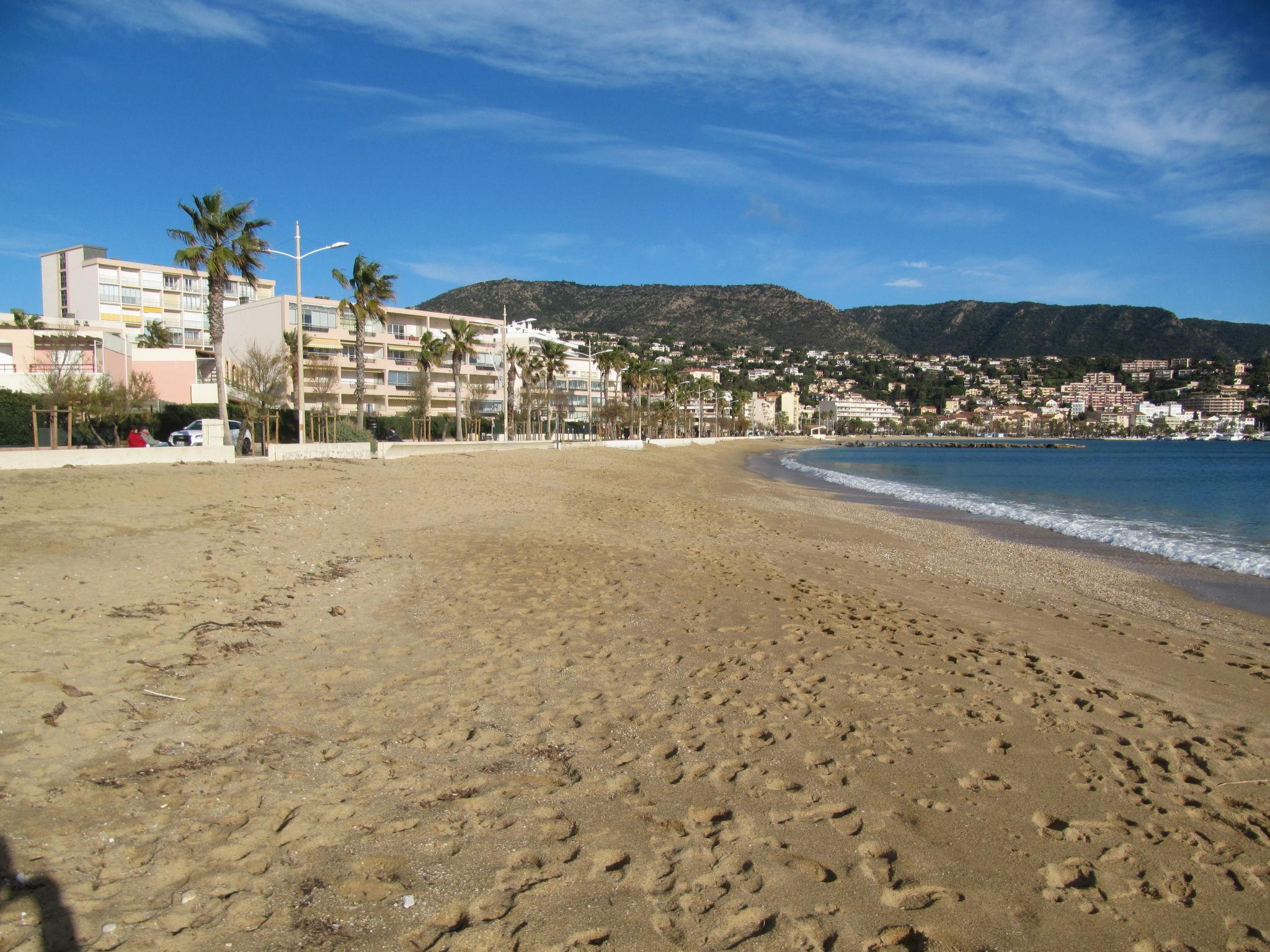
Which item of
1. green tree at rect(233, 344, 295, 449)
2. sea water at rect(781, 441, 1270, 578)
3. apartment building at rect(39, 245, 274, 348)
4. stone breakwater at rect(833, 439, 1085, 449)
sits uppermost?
apartment building at rect(39, 245, 274, 348)

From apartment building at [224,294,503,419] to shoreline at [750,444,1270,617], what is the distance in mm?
47714

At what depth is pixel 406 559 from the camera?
10.4 m

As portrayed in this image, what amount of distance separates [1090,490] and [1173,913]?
117ft

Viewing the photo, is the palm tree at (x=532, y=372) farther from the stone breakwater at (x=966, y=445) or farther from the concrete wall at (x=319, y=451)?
the stone breakwater at (x=966, y=445)

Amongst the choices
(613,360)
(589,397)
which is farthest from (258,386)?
(613,360)

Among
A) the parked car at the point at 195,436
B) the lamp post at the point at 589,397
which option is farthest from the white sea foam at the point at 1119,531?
the lamp post at the point at 589,397

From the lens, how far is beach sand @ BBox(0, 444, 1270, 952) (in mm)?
3186

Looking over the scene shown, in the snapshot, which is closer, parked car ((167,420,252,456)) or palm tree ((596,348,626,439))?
parked car ((167,420,252,456))

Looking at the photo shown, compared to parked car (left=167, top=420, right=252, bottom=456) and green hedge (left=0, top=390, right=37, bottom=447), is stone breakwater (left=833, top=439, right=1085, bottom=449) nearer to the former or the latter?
parked car (left=167, top=420, right=252, bottom=456)

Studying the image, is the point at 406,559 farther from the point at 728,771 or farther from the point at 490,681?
the point at 728,771

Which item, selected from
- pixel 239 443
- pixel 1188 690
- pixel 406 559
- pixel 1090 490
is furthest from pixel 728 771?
pixel 1090 490

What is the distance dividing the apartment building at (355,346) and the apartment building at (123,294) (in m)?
6.66

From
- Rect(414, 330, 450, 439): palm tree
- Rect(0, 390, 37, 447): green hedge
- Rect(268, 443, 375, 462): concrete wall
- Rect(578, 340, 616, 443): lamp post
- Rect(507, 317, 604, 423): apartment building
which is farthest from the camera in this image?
Rect(507, 317, 604, 423): apartment building

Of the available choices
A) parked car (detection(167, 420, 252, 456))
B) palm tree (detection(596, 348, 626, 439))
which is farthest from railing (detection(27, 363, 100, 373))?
palm tree (detection(596, 348, 626, 439))
